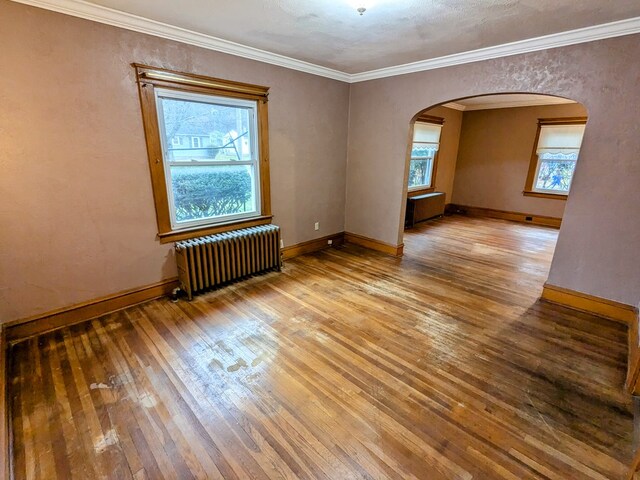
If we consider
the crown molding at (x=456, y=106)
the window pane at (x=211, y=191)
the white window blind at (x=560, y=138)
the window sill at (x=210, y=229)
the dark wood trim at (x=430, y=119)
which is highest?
the crown molding at (x=456, y=106)

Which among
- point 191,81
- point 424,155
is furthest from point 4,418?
point 424,155

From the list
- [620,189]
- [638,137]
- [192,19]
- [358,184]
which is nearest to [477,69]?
[638,137]

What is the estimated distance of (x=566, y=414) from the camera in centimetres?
185

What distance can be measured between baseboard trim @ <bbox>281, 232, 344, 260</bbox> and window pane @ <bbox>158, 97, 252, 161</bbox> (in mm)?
1443

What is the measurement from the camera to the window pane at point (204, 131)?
2.99 metres

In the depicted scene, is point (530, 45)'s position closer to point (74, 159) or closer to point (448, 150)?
point (74, 159)

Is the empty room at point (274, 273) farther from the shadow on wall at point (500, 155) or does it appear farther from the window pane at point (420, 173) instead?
the shadow on wall at point (500, 155)

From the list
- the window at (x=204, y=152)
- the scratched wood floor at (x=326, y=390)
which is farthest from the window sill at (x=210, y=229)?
the scratched wood floor at (x=326, y=390)

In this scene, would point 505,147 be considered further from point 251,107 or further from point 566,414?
point 566,414

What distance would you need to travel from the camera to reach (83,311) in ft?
9.01

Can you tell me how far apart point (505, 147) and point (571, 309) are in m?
5.05

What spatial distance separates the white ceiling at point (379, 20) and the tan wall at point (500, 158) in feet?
14.7

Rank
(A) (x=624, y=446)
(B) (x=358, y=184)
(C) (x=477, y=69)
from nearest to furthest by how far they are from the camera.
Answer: (A) (x=624, y=446), (C) (x=477, y=69), (B) (x=358, y=184)

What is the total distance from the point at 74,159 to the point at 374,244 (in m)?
3.84
